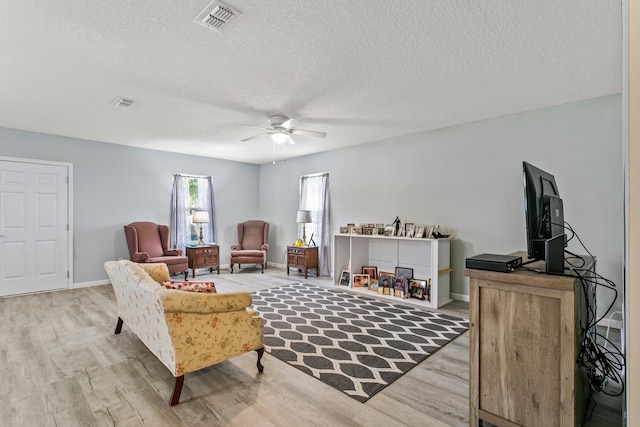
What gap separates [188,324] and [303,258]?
406 centimetres

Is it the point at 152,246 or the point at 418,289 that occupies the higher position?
the point at 152,246

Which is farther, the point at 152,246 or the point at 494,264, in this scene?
the point at 152,246

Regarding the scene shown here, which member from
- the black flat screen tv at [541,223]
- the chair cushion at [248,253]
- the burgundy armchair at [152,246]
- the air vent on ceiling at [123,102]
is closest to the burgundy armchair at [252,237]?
the chair cushion at [248,253]

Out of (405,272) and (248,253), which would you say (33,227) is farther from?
(405,272)

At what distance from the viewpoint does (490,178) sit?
13.9ft

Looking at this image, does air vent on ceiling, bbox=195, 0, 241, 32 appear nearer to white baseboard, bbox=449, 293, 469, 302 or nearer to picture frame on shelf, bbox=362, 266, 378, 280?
picture frame on shelf, bbox=362, 266, 378, 280

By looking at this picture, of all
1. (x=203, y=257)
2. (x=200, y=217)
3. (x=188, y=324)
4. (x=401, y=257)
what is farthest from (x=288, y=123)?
(x=203, y=257)

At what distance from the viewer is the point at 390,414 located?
1.97 m

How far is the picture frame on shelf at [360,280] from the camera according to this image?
5089 millimetres

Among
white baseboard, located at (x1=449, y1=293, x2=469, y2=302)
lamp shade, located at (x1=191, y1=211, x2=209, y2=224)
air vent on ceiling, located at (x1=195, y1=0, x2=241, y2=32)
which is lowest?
white baseboard, located at (x1=449, y1=293, x2=469, y2=302)

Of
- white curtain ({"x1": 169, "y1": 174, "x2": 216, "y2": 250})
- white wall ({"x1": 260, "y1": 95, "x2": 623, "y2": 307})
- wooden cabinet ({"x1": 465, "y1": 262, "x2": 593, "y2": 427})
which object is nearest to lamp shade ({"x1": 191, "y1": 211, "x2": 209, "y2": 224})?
white curtain ({"x1": 169, "y1": 174, "x2": 216, "y2": 250})

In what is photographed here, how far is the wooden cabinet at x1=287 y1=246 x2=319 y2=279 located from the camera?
609 centimetres

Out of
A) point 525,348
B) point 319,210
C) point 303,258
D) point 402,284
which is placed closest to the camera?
point 525,348

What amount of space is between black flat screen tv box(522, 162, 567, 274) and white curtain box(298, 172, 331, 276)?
4537mm
